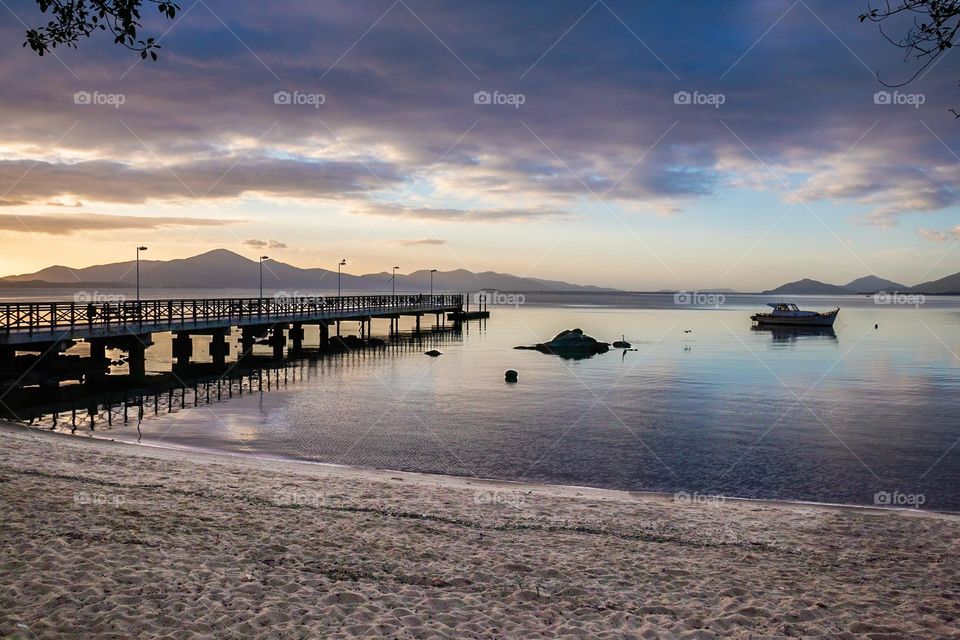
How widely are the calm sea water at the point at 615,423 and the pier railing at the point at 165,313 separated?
4236 millimetres

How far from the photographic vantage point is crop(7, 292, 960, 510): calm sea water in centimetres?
1714

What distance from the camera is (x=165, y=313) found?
147 ft

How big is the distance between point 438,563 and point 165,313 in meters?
41.5

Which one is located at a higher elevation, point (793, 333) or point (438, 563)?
point (438, 563)

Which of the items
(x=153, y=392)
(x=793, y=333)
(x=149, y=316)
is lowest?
(x=153, y=392)

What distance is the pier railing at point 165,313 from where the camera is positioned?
3284 cm

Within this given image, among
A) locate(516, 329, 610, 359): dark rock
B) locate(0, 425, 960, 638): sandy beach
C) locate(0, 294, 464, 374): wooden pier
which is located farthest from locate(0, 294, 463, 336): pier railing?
locate(0, 425, 960, 638): sandy beach

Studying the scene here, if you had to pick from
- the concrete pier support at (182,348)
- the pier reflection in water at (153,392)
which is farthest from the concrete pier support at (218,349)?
the concrete pier support at (182,348)

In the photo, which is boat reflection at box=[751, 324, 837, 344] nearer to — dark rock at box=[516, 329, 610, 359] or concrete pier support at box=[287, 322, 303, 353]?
dark rock at box=[516, 329, 610, 359]

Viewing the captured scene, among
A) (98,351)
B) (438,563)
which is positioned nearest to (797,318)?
(98,351)

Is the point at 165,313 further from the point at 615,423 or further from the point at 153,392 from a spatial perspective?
the point at 615,423

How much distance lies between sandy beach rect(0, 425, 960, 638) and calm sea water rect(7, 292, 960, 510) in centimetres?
377

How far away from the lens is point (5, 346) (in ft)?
99.5

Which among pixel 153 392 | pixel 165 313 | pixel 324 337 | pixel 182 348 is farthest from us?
pixel 324 337
